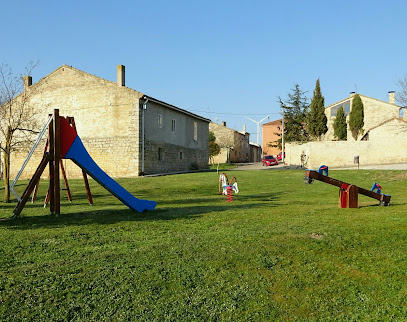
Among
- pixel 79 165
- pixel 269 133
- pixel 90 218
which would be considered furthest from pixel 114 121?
pixel 269 133

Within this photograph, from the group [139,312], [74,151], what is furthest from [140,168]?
[139,312]

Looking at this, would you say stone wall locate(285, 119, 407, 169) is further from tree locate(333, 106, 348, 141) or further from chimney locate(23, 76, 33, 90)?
chimney locate(23, 76, 33, 90)

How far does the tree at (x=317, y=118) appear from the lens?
50594mm

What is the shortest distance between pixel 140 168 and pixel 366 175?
53.9ft

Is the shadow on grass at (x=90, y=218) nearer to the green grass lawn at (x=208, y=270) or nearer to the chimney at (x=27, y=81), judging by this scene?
the green grass lawn at (x=208, y=270)

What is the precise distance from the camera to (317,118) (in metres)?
50.7

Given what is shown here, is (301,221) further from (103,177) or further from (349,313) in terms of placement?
(103,177)

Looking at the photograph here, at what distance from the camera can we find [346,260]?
5.73 metres

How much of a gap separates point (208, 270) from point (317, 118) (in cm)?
4833

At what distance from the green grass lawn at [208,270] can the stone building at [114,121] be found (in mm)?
21923

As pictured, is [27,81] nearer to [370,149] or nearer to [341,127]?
[370,149]

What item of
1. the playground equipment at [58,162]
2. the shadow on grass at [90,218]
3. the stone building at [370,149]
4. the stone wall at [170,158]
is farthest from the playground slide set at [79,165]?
the stone building at [370,149]

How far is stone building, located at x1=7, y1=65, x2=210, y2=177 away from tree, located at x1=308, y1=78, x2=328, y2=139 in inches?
878

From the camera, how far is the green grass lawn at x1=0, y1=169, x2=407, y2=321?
4.34 meters
